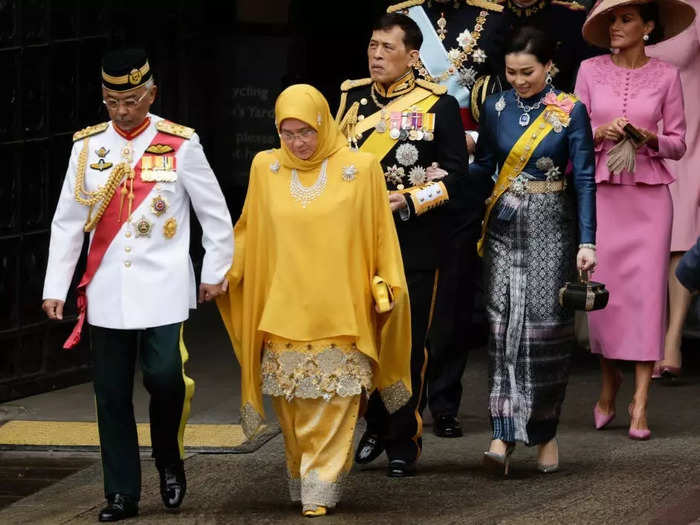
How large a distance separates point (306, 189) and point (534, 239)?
127 centimetres

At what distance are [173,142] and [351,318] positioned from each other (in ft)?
3.24

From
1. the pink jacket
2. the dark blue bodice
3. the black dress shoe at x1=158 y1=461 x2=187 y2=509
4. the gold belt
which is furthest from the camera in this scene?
the pink jacket

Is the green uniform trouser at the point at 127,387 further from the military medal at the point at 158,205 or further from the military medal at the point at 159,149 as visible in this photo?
the military medal at the point at 159,149

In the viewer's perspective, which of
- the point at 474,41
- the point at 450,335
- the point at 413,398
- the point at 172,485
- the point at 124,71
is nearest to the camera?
the point at 124,71

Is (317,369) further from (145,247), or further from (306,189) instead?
(145,247)

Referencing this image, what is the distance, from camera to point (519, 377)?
820 cm

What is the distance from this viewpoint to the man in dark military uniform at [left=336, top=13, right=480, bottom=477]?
26.5 feet

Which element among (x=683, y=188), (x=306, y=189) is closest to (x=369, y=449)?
(x=306, y=189)

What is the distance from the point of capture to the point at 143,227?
7.32 m

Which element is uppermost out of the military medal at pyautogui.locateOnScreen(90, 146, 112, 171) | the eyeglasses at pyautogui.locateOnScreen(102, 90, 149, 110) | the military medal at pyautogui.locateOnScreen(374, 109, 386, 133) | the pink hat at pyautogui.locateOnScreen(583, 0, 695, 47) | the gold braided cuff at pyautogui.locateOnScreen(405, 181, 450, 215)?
the pink hat at pyautogui.locateOnScreen(583, 0, 695, 47)

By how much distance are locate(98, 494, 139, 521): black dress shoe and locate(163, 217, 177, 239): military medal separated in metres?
1.04

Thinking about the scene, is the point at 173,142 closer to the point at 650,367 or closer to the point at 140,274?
the point at 140,274

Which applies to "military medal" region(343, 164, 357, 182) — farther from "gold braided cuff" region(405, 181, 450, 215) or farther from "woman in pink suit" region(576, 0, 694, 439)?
"woman in pink suit" region(576, 0, 694, 439)

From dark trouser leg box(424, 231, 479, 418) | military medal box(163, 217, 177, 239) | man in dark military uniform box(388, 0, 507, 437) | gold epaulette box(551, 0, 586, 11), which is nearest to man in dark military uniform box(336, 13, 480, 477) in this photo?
man in dark military uniform box(388, 0, 507, 437)
